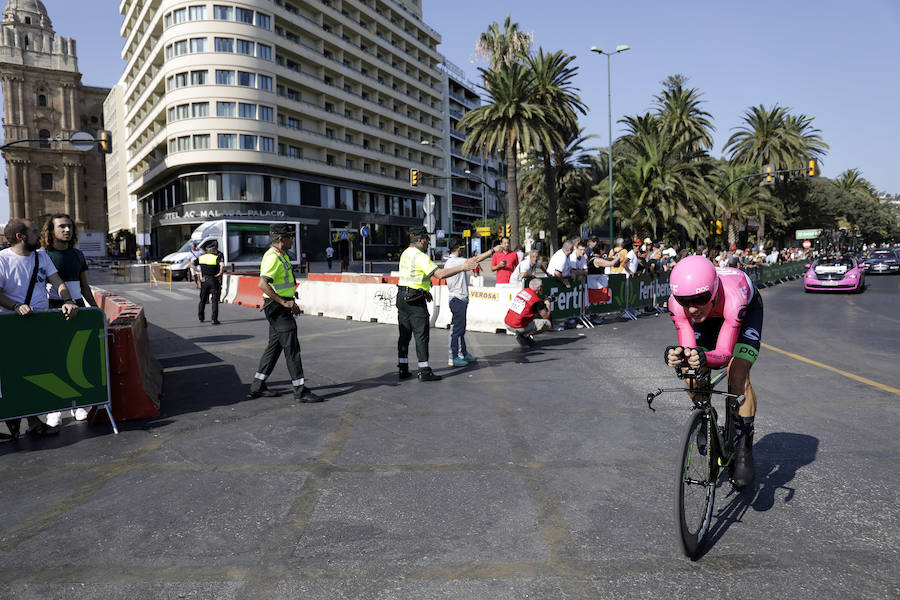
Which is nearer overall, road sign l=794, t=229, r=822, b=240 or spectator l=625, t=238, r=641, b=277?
spectator l=625, t=238, r=641, b=277

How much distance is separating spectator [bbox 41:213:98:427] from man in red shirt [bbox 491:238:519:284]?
298 inches

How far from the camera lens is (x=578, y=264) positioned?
14.1m

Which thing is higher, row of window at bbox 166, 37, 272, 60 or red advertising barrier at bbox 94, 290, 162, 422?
row of window at bbox 166, 37, 272, 60

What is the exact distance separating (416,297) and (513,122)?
26562 millimetres

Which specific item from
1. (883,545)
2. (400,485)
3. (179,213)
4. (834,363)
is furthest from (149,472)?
(179,213)

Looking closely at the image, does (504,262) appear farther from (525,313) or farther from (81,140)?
(81,140)

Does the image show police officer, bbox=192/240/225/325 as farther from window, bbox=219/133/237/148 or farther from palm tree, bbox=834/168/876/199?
palm tree, bbox=834/168/876/199

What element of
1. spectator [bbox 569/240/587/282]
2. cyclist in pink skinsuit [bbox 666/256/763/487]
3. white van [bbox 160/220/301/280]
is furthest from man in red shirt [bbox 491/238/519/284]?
white van [bbox 160/220/301/280]

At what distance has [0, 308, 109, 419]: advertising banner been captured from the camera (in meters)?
5.45

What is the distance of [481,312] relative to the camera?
1319cm

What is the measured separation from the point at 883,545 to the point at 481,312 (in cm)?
1004

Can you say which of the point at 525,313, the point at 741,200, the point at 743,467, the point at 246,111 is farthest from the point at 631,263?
the point at 246,111

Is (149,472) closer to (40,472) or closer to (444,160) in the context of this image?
(40,472)

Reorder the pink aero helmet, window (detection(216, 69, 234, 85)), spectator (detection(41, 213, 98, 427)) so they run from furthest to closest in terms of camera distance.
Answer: window (detection(216, 69, 234, 85)), spectator (detection(41, 213, 98, 427)), the pink aero helmet
